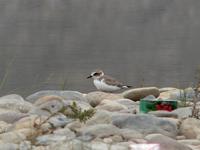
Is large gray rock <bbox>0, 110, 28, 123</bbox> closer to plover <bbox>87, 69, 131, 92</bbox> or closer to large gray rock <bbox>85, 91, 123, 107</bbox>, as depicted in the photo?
large gray rock <bbox>85, 91, 123, 107</bbox>

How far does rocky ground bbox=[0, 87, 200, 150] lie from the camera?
15.3ft

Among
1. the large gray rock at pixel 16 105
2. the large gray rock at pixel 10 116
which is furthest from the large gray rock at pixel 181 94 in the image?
the large gray rock at pixel 10 116

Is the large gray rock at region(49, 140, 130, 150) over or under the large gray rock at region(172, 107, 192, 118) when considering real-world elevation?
under

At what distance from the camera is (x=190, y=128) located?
532cm

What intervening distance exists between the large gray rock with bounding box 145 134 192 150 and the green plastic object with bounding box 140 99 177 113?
1362mm

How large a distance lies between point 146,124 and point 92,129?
15.0 inches

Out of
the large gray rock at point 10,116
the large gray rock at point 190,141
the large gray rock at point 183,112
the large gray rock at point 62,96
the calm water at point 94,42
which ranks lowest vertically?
the large gray rock at point 190,141

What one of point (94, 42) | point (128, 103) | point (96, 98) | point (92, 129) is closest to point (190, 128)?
point (92, 129)

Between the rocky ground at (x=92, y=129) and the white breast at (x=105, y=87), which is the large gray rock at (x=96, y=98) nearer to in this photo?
the rocky ground at (x=92, y=129)

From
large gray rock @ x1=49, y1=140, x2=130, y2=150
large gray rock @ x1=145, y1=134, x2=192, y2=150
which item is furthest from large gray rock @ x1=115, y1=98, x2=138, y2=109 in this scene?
large gray rock @ x1=49, y1=140, x2=130, y2=150

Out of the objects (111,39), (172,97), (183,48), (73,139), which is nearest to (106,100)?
(172,97)

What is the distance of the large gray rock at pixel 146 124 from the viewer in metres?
5.19

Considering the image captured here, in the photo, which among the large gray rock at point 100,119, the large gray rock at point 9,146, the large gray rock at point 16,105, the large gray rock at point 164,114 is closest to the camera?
the large gray rock at point 9,146

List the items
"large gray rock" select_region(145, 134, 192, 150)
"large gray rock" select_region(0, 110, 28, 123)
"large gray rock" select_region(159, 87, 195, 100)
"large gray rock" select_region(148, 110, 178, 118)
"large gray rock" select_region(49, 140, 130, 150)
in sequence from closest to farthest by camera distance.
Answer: "large gray rock" select_region(49, 140, 130, 150) → "large gray rock" select_region(145, 134, 192, 150) → "large gray rock" select_region(0, 110, 28, 123) → "large gray rock" select_region(148, 110, 178, 118) → "large gray rock" select_region(159, 87, 195, 100)
